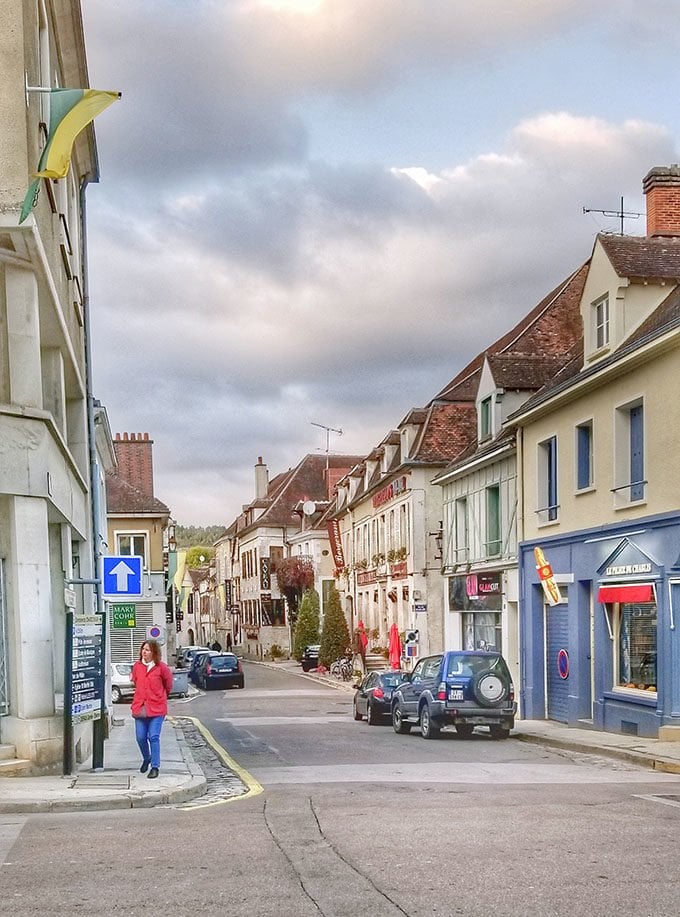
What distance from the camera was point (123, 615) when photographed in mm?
21250

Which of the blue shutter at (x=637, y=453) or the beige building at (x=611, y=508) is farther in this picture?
the blue shutter at (x=637, y=453)

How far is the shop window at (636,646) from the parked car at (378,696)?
228 inches

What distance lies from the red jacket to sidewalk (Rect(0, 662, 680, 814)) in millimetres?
824

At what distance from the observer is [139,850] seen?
938 centimetres

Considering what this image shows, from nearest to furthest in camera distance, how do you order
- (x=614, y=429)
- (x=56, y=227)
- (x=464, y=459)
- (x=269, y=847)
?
(x=269, y=847) < (x=56, y=227) < (x=614, y=429) < (x=464, y=459)

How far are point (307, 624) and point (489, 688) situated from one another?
45987 mm

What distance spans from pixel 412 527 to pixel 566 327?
415 inches

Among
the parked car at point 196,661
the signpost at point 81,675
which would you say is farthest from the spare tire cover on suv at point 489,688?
the parked car at point 196,661

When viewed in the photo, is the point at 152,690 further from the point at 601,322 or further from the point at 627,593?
the point at 601,322

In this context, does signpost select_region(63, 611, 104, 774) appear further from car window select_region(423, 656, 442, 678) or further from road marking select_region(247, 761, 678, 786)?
car window select_region(423, 656, 442, 678)

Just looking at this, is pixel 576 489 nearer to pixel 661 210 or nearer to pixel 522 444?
pixel 522 444

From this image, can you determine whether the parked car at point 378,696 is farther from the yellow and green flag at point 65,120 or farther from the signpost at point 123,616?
the yellow and green flag at point 65,120

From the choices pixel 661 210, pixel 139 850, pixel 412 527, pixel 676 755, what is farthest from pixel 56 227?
pixel 412 527

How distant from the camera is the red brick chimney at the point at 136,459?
5569 cm
